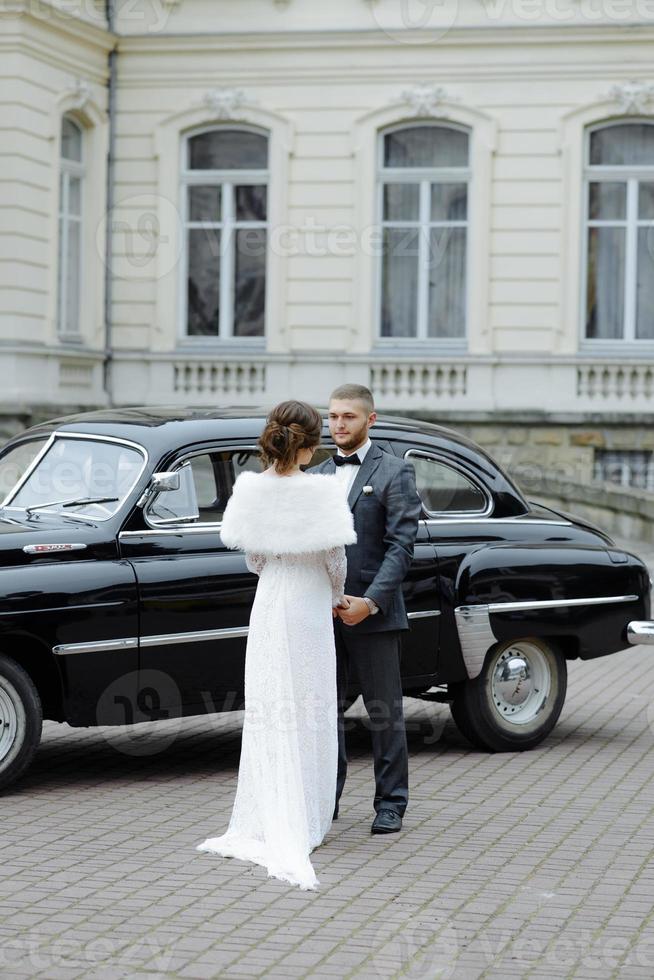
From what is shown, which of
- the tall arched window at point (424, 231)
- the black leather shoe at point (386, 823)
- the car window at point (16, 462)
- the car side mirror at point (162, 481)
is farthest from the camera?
the tall arched window at point (424, 231)

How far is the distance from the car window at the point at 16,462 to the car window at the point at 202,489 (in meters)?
0.84

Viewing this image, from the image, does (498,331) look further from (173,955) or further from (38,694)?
(173,955)

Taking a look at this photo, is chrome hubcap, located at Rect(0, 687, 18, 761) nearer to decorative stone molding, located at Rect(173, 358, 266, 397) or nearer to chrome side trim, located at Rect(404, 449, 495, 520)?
chrome side trim, located at Rect(404, 449, 495, 520)

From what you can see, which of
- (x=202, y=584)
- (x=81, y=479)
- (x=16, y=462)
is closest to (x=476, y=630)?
(x=202, y=584)

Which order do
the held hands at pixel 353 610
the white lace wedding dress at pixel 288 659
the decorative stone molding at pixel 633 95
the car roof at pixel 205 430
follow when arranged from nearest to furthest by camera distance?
the white lace wedding dress at pixel 288 659
the held hands at pixel 353 610
the car roof at pixel 205 430
the decorative stone molding at pixel 633 95

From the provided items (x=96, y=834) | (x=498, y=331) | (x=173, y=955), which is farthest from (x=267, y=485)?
(x=498, y=331)

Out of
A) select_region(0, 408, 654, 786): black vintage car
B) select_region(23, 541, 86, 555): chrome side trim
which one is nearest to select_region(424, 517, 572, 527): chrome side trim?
select_region(0, 408, 654, 786): black vintage car

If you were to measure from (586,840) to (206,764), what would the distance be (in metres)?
2.36

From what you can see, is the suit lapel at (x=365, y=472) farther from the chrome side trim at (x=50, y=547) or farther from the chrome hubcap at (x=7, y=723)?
the chrome hubcap at (x=7, y=723)

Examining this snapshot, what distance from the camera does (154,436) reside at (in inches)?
339

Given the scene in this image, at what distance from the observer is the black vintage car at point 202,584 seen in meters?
7.98

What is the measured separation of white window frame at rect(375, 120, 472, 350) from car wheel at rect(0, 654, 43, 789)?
661 inches

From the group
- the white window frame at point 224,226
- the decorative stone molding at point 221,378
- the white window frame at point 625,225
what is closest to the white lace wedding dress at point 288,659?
the decorative stone molding at point 221,378

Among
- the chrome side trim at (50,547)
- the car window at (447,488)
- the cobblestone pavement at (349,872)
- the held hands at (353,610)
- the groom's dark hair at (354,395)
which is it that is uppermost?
the groom's dark hair at (354,395)
